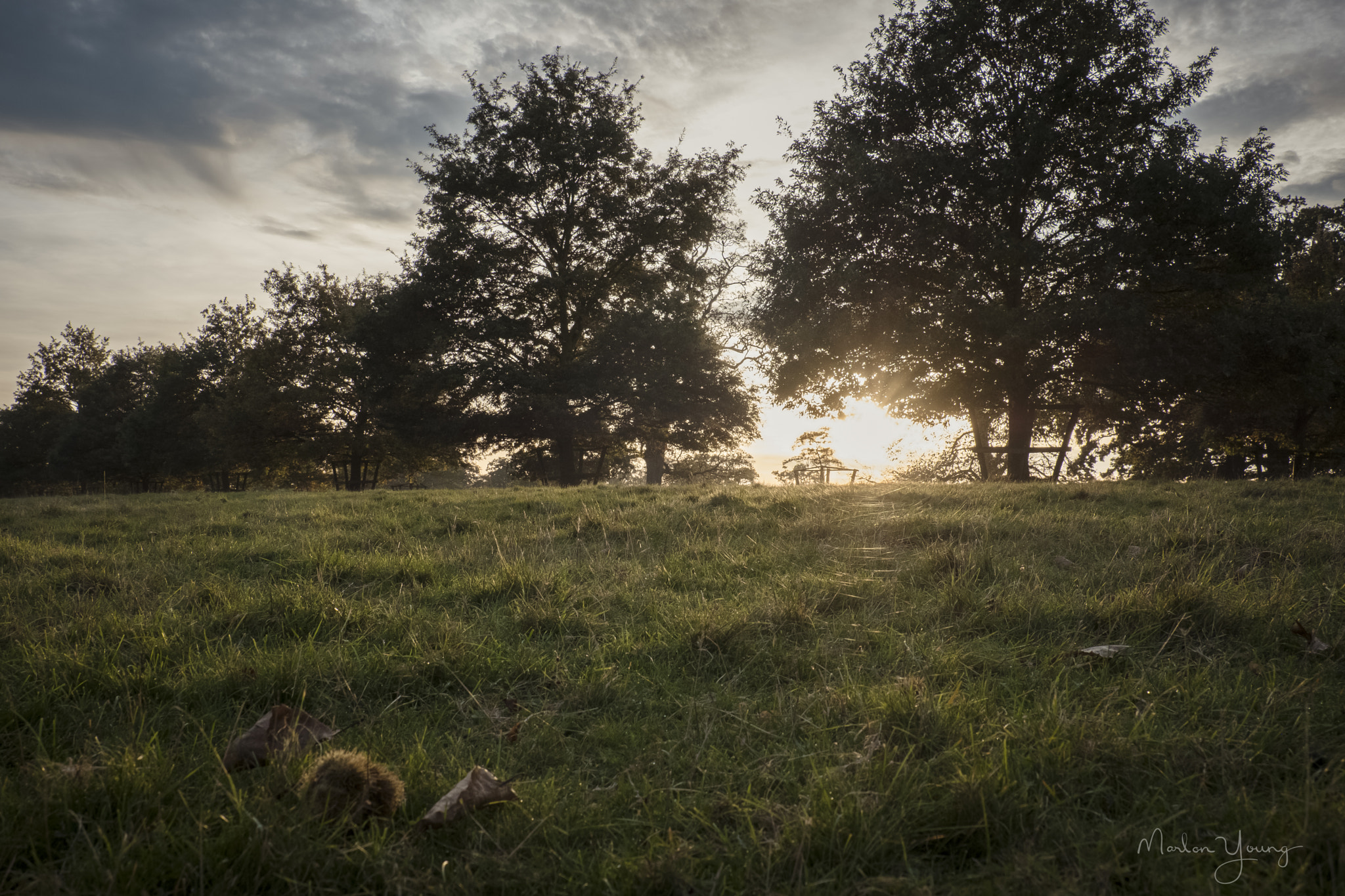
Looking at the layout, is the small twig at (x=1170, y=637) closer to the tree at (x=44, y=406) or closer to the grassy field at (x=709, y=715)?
the grassy field at (x=709, y=715)

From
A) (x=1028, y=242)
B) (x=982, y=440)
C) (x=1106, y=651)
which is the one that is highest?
(x=1028, y=242)

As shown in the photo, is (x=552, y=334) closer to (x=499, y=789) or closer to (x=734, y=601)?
(x=734, y=601)

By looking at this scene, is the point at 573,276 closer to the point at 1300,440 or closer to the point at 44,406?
the point at 1300,440

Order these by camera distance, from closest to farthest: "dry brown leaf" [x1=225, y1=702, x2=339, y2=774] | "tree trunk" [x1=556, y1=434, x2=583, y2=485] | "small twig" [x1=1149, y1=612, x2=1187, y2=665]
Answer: "dry brown leaf" [x1=225, y1=702, x2=339, y2=774]
"small twig" [x1=1149, y1=612, x2=1187, y2=665]
"tree trunk" [x1=556, y1=434, x2=583, y2=485]

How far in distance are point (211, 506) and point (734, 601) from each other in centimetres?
964

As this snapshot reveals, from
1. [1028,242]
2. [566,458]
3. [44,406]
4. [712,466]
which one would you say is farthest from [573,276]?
[44,406]

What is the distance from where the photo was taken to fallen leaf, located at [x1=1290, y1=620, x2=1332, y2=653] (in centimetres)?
283

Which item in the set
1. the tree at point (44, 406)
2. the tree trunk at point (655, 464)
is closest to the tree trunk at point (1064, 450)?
the tree trunk at point (655, 464)

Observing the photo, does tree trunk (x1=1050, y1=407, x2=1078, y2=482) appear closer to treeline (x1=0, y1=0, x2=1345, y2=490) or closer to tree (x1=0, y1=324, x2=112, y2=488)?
treeline (x1=0, y1=0, x2=1345, y2=490)

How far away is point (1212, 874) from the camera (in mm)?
1524

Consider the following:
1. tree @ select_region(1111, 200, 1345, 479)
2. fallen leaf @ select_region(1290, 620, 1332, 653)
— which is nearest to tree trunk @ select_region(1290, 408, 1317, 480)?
tree @ select_region(1111, 200, 1345, 479)

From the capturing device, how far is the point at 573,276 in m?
25.8

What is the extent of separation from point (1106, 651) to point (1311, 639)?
98 centimetres

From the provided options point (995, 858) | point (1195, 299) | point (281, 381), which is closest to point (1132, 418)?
point (1195, 299)
